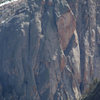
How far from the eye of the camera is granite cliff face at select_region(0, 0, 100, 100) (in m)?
46.8

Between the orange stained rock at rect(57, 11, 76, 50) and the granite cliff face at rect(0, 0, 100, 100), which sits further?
the orange stained rock at rect(57, 11, 76, 50)

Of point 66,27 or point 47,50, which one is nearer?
point 47,50

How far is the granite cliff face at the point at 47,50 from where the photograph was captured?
46.8 meters

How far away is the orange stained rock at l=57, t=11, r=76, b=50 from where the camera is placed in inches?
1933

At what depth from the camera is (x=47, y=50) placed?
1877 inches

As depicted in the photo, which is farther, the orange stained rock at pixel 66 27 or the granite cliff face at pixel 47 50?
the orange stained rock at pixel 66 27

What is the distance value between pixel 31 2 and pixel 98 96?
22.6 meters

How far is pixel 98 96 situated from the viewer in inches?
1160

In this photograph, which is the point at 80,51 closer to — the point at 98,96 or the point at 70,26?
the point at 70,26

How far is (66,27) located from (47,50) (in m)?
3.35

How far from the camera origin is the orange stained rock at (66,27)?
161 ft

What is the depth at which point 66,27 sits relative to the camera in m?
49.4

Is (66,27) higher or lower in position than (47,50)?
higher

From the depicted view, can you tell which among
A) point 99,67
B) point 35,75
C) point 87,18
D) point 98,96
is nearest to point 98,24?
point 87,18
